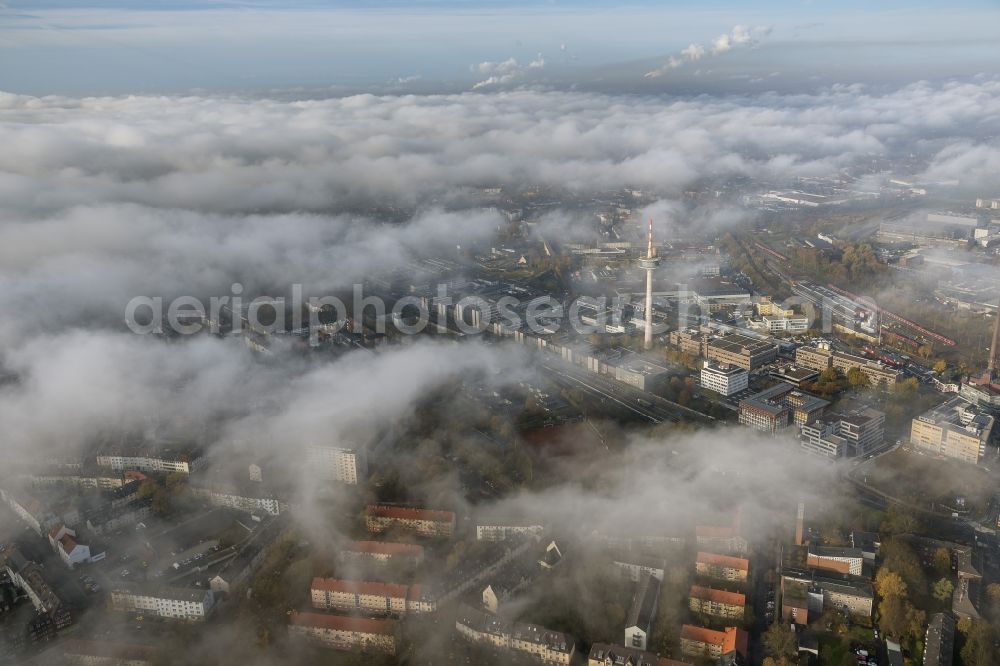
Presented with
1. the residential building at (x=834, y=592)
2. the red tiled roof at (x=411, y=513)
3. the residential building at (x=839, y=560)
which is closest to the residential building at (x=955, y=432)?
the residential building at (x=839, y=560)

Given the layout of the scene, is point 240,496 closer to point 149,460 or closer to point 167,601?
point 149,460

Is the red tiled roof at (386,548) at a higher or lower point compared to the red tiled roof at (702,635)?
higher

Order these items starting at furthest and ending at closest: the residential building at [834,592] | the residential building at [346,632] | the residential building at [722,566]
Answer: the residential building at [722,566], the residential building at [834,592], the residential building at [346,632]

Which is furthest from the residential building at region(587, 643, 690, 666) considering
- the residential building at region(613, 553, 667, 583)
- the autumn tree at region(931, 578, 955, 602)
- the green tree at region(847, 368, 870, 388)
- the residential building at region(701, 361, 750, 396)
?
the green tree at region(847, 368, 870, 388)

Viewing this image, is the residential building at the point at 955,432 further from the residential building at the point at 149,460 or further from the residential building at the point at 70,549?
the residential building at the point at 70,549

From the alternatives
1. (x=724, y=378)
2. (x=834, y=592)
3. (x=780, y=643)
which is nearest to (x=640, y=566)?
(x=780, y=643)

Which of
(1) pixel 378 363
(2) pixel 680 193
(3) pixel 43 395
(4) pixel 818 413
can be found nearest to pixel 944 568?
(4) pixel 818 413
